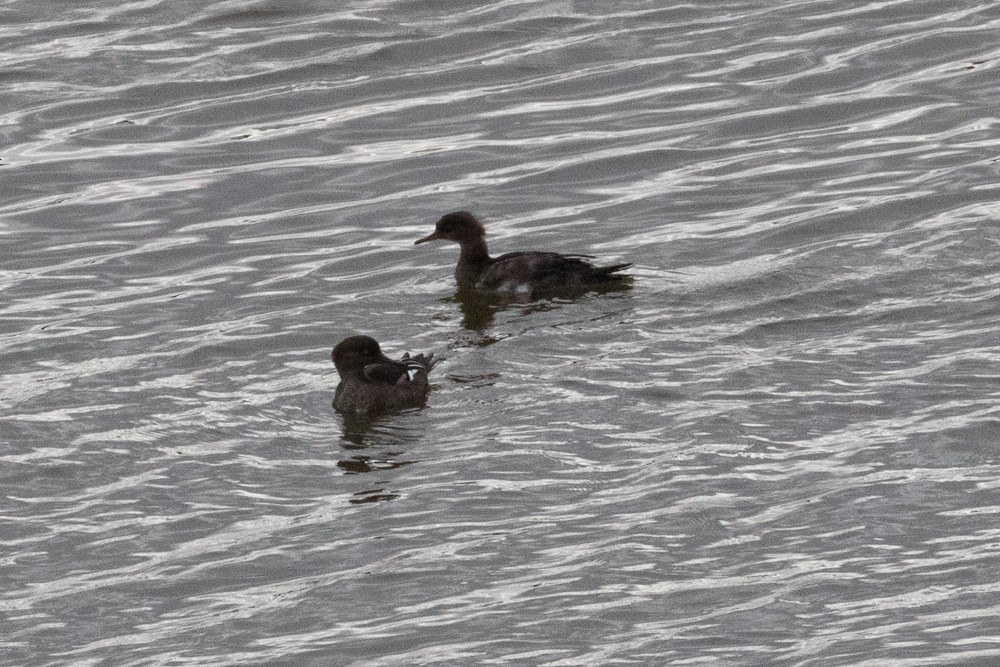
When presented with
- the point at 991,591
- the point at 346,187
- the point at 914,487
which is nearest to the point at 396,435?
the point at 914,487

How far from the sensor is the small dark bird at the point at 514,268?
13.8 meters

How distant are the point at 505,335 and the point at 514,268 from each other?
0.90 m


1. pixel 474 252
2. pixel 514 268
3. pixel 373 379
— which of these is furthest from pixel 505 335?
pixel 373 379

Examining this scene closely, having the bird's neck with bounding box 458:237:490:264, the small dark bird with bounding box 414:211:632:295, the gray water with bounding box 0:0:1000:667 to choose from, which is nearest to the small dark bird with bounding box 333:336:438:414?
the gray water with bounding box 0:0:1000:667

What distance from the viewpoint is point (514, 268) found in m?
14.1

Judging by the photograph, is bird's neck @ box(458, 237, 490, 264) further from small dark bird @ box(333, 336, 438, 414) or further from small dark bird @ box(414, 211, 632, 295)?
small dark bird @ box(333, 336, 438, 414)

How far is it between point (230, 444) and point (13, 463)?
1181 millimetres

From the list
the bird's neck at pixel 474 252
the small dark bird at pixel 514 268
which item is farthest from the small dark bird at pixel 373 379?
the bird's neck at pixel 474 252

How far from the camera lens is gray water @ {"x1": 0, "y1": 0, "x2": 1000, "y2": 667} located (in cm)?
897

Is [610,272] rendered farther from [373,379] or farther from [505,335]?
[373,379]

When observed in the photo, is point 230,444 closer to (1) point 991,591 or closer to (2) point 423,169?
(1) point 991,591

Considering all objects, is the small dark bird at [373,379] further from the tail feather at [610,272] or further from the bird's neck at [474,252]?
the bird's neck at [474,252]

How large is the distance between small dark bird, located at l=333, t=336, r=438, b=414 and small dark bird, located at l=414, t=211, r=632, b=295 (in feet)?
5.72

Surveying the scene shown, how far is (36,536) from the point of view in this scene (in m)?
10.1
